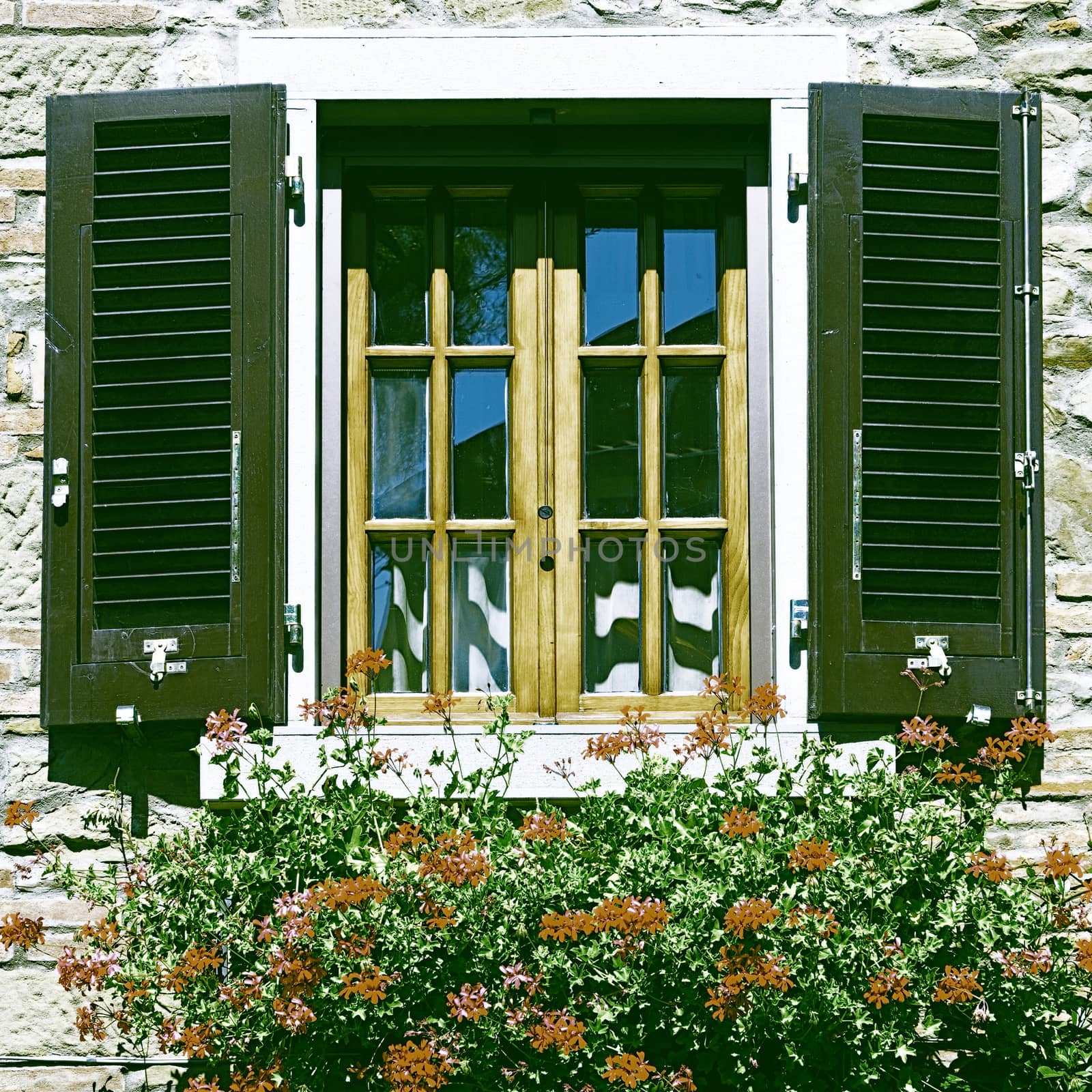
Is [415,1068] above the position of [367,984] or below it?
below

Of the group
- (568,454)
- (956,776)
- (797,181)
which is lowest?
(956,776)

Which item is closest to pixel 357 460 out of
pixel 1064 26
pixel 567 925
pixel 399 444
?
pixel 399 444

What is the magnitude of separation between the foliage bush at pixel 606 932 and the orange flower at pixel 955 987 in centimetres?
2

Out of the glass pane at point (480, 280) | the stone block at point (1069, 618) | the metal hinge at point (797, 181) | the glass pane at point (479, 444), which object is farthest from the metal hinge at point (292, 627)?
the stone block at point (1069, 618)

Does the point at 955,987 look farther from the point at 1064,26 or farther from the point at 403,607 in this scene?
the point at 1064,26

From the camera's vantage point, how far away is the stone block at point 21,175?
3.14m

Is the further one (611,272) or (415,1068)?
(611,272)

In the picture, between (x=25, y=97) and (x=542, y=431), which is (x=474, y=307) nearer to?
(x=542, y=431)

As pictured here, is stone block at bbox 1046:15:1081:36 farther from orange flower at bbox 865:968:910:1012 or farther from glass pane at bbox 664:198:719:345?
orange flower at bbox 865:968:910:1012

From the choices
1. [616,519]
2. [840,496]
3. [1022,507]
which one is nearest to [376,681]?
[616,519]

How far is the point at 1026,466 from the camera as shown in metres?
3.03

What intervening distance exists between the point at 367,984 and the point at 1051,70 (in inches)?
116

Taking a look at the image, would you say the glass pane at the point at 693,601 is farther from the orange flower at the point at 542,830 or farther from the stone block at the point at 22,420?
the stone block at the point at 22,420

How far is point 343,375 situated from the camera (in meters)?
3.25
